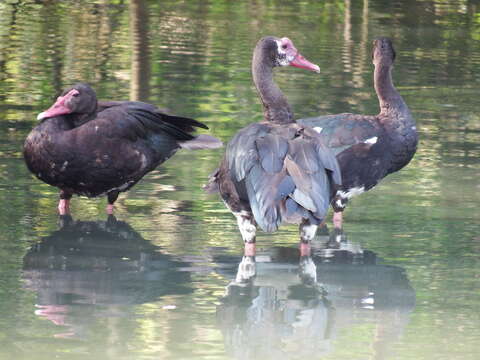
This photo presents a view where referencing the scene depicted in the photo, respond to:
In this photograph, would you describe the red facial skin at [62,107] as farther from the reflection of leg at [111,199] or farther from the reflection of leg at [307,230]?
the reflection of leg at [307,230]

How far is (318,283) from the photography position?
812cm

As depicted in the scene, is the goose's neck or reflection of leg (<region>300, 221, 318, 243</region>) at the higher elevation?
the goose's neck

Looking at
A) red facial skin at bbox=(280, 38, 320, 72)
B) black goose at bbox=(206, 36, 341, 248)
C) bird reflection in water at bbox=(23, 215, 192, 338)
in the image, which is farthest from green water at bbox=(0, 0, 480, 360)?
red facial skin at bbox=(280, 38, 320, 72)

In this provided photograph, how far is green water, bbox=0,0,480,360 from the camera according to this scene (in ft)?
22.7

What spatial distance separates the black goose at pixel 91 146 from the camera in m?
9.74

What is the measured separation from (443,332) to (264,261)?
6.08 ft

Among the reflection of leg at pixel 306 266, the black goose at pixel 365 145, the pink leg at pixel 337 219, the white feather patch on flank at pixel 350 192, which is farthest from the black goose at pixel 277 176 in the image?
the pink leg at pixel 337 219

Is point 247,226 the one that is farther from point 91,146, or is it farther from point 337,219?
point 91,146

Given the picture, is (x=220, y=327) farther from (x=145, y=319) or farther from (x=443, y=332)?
(x=443, y=332)

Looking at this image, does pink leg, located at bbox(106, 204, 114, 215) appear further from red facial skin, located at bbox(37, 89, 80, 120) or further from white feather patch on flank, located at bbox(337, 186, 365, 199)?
white feather patch on flank, located at bbox(337, 186, 365, 199)

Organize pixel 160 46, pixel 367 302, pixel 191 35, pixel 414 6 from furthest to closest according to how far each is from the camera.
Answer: pixel 414 6 < pixel 191 35 < pixel 160 46 < pixel 367 302

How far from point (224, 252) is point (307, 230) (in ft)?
2.27

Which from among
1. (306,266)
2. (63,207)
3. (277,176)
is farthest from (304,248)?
(63,207)

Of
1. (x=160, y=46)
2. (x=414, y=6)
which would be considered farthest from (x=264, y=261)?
(x=414, y=6)
